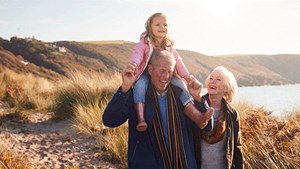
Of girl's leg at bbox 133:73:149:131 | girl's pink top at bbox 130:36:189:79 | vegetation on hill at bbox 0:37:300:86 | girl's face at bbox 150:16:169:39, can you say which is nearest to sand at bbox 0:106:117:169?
girl's pink top at bbox 130:36:189:79

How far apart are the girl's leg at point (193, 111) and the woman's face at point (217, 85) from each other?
33 centimetres

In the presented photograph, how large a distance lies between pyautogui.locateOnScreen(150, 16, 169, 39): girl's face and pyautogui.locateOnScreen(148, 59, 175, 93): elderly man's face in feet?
2.58

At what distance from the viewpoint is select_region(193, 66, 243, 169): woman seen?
318 cm

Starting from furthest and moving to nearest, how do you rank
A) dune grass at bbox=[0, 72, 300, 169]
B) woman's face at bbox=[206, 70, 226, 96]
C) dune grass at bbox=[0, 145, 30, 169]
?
dune grass at bbox=[0, 145, 30, 169] < dune grass at bbox=[0, 72, 300, 169] < woman's face at bbox=[206, 70, 226, 96]

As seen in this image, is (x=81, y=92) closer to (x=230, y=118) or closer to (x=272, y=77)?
(x=230, y=118)

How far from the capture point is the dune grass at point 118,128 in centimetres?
405

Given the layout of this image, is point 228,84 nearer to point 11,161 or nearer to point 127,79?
point 127,79

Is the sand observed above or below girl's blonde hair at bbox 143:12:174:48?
below

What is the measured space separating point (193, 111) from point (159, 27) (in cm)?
102

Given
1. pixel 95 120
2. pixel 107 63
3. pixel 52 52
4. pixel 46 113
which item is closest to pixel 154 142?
pixel 95 120

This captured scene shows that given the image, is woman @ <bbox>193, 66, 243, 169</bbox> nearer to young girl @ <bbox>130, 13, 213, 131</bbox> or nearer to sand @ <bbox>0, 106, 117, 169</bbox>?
young girl @ <bbox>130, 13, 213, 131</bbox>

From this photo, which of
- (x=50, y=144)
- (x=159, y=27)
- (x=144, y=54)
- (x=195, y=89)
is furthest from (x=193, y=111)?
(x=50, y=144)

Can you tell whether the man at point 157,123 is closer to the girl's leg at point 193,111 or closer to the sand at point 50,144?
the girl's leg at point 193,111

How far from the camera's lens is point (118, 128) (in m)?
7.45
